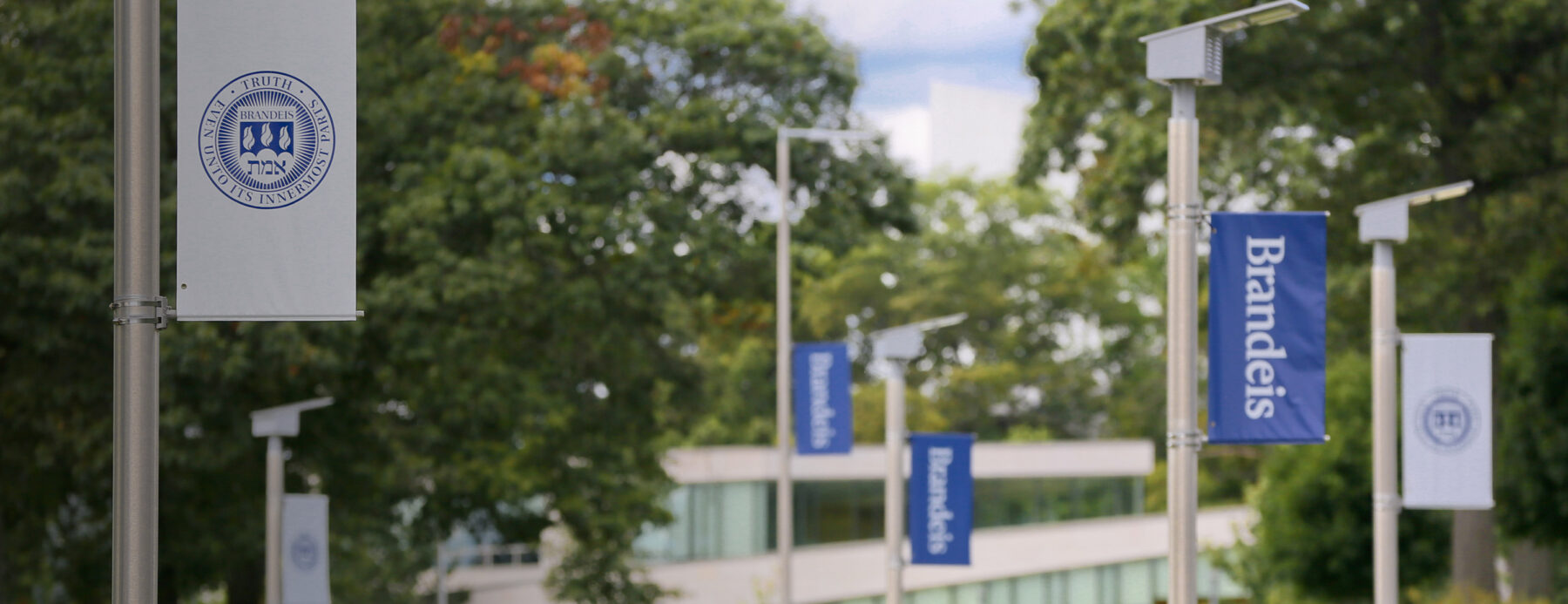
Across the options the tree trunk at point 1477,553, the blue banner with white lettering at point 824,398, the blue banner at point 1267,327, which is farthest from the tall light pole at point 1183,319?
the tree trunk at point 1477,553

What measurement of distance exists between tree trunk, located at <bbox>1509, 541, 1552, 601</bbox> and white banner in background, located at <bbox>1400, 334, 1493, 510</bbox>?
14566mm

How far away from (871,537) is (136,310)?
123ft

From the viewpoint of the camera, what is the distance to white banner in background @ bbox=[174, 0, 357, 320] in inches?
238

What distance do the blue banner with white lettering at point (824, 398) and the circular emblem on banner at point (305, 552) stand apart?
6.06 metres

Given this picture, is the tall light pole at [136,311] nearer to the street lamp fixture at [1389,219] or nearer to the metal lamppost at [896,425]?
the street lamp fixture at [1389,219]

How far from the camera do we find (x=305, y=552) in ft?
58.4

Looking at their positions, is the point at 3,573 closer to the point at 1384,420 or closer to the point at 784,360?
the point at 784,360

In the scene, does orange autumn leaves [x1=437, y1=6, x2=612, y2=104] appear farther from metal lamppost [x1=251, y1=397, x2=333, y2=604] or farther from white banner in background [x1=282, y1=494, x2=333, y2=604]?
white banner in background [x1=282, y1=494, x2=333, y2=604]

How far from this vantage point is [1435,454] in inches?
499

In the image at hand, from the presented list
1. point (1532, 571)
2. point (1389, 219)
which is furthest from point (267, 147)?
point (1532, 571)

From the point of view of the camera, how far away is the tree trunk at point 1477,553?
2359 centimetres

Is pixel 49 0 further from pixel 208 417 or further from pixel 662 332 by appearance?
pixel 662 332

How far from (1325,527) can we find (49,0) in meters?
22.5

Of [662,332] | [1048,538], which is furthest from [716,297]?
[1048,538]
